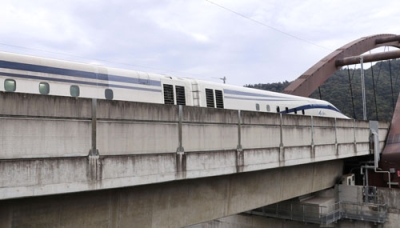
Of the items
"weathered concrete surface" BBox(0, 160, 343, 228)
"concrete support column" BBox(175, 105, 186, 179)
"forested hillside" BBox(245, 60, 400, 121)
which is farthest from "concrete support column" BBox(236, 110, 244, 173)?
"forested hillside" BBox(245, 60, 400, 121)

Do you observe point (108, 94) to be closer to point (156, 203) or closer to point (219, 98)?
point (156, 203)

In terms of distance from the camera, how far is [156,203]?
402 inches

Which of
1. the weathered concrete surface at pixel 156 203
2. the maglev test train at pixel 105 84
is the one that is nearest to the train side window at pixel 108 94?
the maglev test train at pixel 105 84

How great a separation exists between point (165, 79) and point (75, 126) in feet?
27.2

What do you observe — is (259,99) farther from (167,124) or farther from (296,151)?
(167,124)

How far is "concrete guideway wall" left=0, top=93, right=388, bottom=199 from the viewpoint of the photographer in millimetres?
6781

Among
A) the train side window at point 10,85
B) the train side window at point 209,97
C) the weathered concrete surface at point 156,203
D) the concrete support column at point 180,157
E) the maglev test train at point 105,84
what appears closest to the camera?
the weathered concrete surface at point 156,203

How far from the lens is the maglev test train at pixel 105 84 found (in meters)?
11.6

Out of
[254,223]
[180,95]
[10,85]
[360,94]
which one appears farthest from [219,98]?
[360,94]

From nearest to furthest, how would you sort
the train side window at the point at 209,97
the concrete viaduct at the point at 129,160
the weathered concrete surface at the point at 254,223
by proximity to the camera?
the concrete viaduct at the point at 129,160, the train side window at the point at 209,97, the weathered concrete surface at the point at 254,223

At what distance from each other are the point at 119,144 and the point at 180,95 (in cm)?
792

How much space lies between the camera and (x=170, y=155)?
31.4 ft

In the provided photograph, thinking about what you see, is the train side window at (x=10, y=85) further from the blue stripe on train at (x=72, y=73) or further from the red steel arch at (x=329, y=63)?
the red steel arch at (x=329, y=63)

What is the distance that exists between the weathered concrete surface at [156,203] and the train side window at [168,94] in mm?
4873
